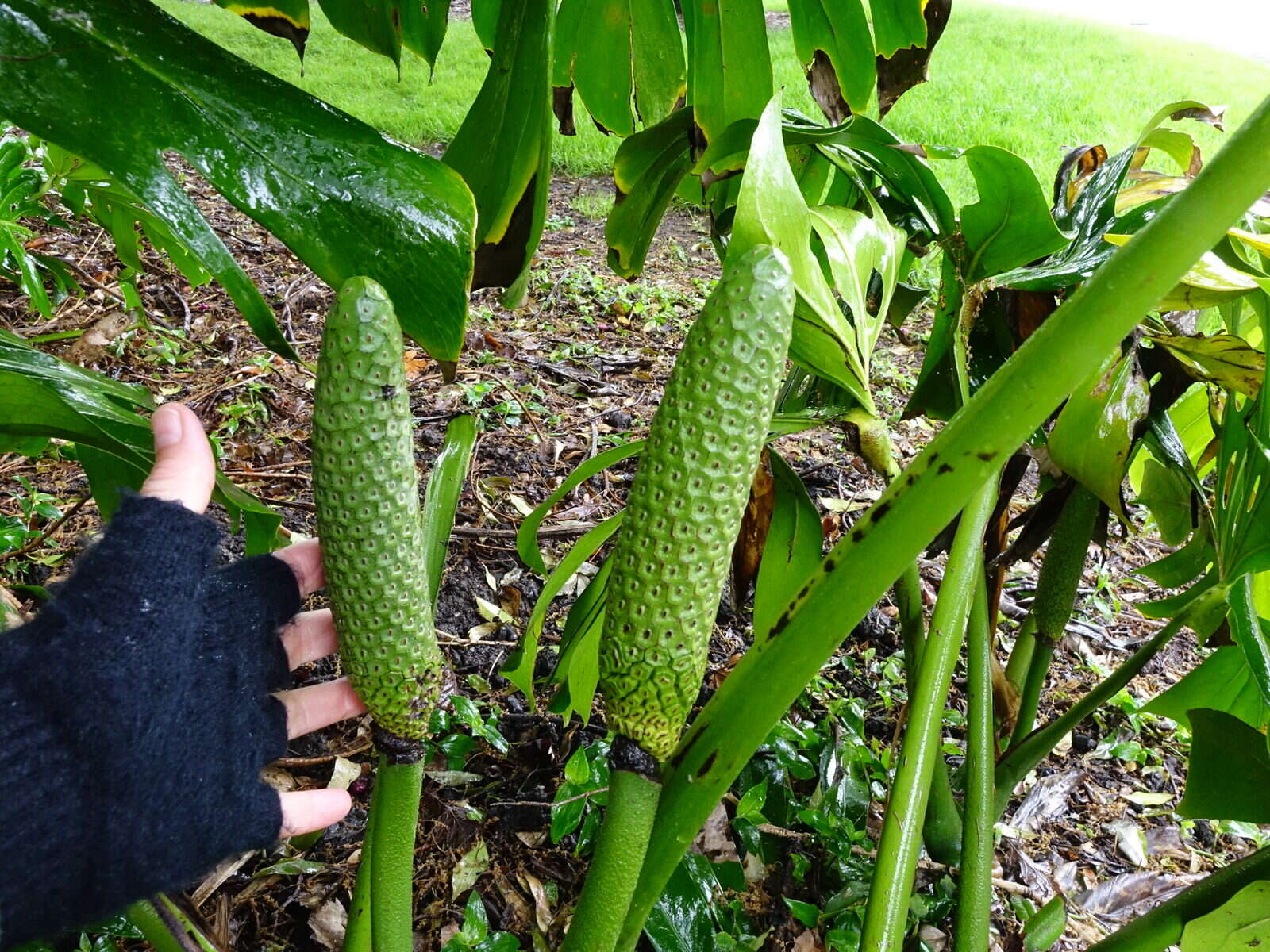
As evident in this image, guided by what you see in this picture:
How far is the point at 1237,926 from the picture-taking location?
27.6 inches

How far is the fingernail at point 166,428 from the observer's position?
652 millimetres

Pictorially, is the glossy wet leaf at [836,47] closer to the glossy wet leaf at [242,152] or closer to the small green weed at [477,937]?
the glossy wet leaf at [242,152]

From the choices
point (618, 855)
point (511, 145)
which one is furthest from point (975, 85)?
point (618, 855)

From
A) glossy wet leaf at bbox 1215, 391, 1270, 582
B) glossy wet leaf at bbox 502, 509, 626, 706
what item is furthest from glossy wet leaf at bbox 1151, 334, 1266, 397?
glossy wet leaf at bbox 502, 509, 626, 706

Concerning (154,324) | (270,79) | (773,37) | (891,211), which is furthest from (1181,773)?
(773,37)

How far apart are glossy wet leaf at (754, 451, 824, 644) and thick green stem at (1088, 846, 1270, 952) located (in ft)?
1.48

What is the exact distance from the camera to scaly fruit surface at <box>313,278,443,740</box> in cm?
55

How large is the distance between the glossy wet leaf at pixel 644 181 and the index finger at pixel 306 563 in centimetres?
52

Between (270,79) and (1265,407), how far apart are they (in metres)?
0.86

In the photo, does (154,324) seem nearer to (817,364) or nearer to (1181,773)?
(817,364)

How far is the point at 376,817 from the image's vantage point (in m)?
0.67

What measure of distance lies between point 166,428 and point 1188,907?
0.93m

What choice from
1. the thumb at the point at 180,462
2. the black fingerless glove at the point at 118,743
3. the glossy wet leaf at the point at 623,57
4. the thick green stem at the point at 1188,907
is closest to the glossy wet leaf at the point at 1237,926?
the thick green stem at the point at 1188,907

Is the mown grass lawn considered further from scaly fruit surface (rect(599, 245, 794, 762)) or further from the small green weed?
scaly fruit surface (rect(599, 245, 794, 762))
